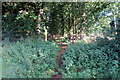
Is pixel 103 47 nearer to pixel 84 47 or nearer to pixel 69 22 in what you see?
pixel 84 47

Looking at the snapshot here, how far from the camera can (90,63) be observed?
9.19 feet

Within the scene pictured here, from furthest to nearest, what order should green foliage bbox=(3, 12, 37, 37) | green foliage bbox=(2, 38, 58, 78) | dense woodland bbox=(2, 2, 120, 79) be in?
1. green foliage bbox=(3, 12, 37, 37)
2. dense woodland bbox=(2, 2, 120, 79)
3. green foliage bbox=(2, 38, 58, 78)

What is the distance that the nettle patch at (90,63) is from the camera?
249 cm

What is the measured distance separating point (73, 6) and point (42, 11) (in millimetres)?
1499

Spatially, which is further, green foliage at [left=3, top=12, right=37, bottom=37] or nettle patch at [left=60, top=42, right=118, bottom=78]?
green foliage at [left=3, top=12, right=37, bottom=37]

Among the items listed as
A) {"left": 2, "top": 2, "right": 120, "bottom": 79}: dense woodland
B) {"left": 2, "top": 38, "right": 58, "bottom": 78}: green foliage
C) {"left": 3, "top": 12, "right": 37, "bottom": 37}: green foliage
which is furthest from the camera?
{"left": 3, "top": 12, "right": 37, "bottom": 37}: green foliage

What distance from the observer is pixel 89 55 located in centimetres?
307

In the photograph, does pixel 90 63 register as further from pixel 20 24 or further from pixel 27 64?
pixel 20 24

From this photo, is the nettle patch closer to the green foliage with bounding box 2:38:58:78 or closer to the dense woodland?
the dense woodland

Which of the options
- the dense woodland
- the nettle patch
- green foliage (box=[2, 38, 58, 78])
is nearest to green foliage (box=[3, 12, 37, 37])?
the dense woodland

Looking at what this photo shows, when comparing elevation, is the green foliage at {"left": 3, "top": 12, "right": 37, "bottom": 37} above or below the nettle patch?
above

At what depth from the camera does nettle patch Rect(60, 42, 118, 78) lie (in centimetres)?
249

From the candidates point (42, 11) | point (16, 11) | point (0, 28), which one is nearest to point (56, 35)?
point (42, 11)

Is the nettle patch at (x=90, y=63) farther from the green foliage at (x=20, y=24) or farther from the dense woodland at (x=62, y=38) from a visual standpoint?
the green foliage at (x=20, y=24)
